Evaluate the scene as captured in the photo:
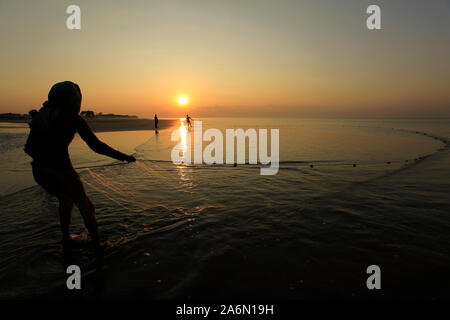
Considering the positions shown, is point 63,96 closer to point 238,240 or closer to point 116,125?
point 238,240

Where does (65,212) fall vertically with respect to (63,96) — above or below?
below

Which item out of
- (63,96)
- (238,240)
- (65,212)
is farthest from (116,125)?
(238,240)

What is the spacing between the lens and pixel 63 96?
3.58 m

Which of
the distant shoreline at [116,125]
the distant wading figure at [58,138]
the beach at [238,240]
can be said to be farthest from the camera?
the distant shoreline at [116,125]

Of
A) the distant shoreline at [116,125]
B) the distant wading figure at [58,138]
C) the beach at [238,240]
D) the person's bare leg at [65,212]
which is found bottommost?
the beach at [238,240]

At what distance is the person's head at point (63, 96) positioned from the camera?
3.58 metres

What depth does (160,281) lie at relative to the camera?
138 inches

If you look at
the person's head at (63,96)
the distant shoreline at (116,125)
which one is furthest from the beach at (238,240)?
the distant shoreline at (116,125)

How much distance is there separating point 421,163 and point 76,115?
17221 millimetres

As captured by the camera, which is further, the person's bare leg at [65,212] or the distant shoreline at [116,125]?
the distant shoreline at [116,125]

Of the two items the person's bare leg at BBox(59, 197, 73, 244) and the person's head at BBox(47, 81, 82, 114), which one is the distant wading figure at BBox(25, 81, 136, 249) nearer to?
the person's head at BBox(47, 81, 82, 114)

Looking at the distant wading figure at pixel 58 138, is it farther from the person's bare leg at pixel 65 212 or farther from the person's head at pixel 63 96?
the person's bare leg at pixel 65 212
